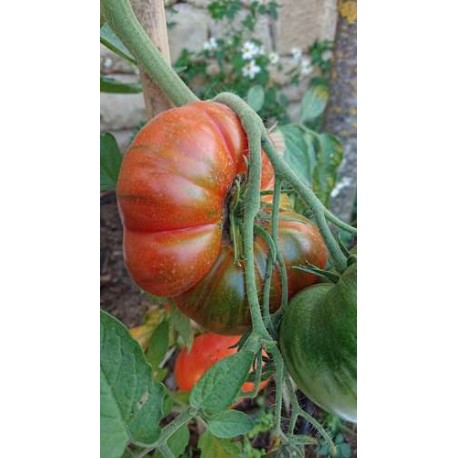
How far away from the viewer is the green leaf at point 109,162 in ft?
1.50

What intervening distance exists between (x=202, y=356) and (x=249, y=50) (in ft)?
1.05

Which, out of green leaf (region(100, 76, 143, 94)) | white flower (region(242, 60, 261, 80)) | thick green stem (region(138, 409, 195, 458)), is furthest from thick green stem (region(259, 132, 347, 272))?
white flower (region(242, 60, 261, 80))

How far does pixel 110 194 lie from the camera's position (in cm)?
47

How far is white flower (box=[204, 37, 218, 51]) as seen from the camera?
0.52 meters

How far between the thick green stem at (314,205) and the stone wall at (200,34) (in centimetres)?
13

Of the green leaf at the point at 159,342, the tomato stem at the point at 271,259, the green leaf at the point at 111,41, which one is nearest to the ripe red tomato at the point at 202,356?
the green leaf at the point at 159,342

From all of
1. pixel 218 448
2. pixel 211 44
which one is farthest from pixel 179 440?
pixel 211 44

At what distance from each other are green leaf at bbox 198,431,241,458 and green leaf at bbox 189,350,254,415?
4.7 inches

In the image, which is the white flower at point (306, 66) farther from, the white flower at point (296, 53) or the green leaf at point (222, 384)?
the green leaf at point (222, 384)

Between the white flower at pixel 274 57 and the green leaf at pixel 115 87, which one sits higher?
the white flower at pixel 274 57

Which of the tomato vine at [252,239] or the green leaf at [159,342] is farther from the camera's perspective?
the green leaf at [159,342]

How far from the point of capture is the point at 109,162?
460 millimetres

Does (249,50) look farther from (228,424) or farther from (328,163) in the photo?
(228,424)
